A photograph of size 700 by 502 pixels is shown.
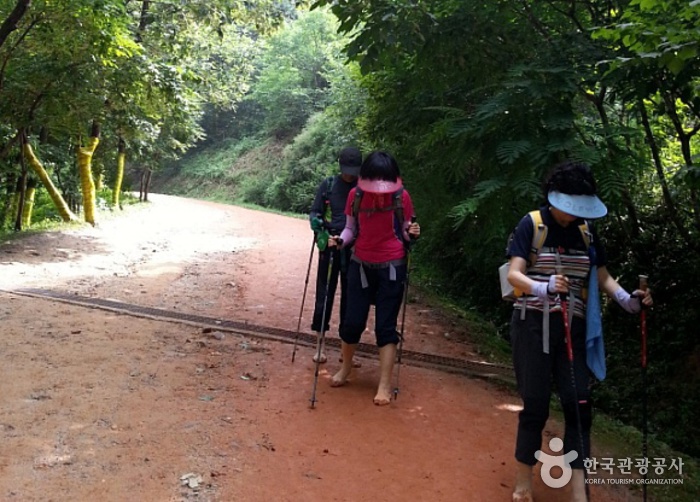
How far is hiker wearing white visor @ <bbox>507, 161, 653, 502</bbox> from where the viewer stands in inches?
128

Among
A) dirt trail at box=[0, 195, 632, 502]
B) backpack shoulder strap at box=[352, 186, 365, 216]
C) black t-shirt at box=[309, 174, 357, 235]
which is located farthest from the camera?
black t-shirt at box=[309, 174, 357, 235]

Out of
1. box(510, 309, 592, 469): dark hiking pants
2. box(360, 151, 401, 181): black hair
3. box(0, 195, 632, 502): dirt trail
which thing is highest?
box(360, 151, 401, 181): black hair

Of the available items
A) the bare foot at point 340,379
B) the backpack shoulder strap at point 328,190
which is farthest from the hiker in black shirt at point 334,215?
the bare foot at point 340,379

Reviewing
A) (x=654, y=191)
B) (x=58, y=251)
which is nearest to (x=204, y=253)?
(x=58, y=251)

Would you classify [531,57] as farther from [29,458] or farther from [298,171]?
[298,171]

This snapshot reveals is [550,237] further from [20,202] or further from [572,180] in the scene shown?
[20,202]

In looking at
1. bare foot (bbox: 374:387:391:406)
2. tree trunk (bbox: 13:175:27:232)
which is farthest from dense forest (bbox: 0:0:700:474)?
bare foot (bbox: 374:387:391:406)

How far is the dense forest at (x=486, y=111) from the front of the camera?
470 centimetres

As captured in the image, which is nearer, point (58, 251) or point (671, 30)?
point (671, 30)

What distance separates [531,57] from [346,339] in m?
3.08

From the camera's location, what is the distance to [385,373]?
4863 mm

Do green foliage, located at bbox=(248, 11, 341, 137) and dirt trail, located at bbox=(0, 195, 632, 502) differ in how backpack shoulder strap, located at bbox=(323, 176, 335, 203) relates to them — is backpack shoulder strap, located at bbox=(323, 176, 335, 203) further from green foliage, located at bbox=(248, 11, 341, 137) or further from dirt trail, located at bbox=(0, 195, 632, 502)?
green foliage, located at bbox=(248, 11, 341, 137)

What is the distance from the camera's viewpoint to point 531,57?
217 inches

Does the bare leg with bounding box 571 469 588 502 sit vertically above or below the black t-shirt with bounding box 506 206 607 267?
below
